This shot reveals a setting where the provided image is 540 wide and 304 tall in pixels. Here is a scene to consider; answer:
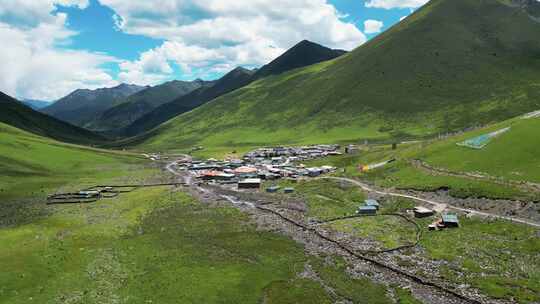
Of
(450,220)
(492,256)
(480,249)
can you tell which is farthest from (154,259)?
(450,220)

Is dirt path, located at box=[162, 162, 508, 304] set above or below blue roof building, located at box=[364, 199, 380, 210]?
below

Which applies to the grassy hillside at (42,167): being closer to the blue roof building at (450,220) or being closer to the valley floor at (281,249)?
the valley floor at (281,249)

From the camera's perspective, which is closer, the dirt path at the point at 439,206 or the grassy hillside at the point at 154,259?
the grassy hillside at the point at 154,259

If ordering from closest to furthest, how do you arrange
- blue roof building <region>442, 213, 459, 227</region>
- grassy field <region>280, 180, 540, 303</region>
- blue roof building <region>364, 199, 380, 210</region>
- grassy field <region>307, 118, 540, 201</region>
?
grassy field <region>280, 180, 540, 303</region> < blue roof building <region>442, 213, 459, 227</region> < grassy field <region>307, 118, 540, 201</region> < blue roof building <region>364, 199, 380, 210</region>

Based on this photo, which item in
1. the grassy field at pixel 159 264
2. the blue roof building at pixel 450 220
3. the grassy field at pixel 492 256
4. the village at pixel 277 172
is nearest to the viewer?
the grassy field at pixel 492 256

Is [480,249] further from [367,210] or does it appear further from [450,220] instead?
[367,210]

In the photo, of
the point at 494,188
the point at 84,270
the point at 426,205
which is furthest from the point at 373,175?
the point at 84,270

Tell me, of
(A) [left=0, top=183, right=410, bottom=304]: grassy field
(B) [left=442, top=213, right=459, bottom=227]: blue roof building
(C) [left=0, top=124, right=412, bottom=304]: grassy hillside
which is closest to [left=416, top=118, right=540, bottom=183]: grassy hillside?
(B) [left=442, top=213, right=459, bottom=227]: blue roof building

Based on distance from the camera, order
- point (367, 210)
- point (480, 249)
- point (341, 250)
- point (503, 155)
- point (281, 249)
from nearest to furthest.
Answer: point (480, 249)
point (341, 250)
point (281, 249)
point (367, 210)
point (503, 155)

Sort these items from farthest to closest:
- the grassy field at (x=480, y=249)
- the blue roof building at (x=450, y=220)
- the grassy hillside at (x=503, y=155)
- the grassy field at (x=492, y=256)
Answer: the grassy hillside at (x=503, y=155) < the blue roof building at (x=450, y=220) < the grassy field at (x=480, y=249) < the grassy field at (x=492, y=256)

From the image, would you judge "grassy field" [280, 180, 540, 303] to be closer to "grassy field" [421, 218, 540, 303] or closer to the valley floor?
"grassy field" [421, 218, 540, 303]

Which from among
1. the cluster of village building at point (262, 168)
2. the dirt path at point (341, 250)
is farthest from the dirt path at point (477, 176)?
the cluster of village building at point (262, 168)
